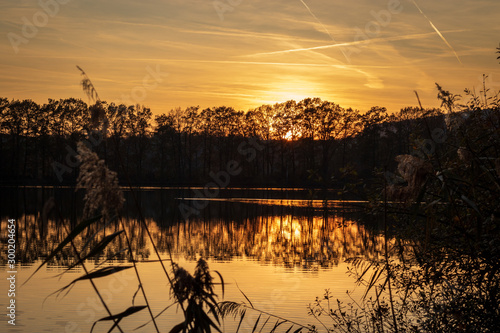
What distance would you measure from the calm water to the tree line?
50226mm

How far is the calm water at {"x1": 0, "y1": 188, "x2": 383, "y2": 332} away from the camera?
564 inches

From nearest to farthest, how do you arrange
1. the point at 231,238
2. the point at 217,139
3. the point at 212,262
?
the point at 212,262 < the point at 231,238 < the point at 217,139

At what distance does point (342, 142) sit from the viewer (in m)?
95.6

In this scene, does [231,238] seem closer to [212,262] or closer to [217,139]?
[212,262]

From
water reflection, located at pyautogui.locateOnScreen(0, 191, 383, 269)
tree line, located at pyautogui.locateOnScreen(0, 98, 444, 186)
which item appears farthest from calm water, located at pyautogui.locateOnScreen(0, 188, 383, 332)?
tree line, located at pyautogui.locateOnScreen(0, 98, 444, 186)

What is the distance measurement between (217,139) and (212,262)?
81.0 m

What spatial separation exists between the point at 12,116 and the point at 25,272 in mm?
81867

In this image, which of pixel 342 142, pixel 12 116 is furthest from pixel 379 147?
pixel 12 116

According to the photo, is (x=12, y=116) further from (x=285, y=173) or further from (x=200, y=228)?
(x=200, y=228)

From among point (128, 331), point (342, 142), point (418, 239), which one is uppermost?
point (342, 142)

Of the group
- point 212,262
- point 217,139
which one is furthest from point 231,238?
point 217,139

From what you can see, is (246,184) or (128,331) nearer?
(128,331)

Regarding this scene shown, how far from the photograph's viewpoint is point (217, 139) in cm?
10288

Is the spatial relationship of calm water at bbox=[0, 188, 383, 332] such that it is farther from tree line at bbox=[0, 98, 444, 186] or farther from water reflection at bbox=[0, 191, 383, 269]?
tree line at bbox=[0, 98, 444, 186]
